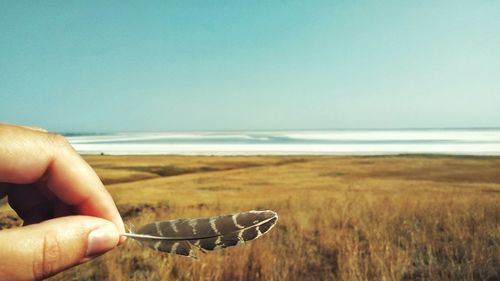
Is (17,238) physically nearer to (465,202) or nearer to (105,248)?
(105,248)

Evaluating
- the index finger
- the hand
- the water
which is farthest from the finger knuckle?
the water

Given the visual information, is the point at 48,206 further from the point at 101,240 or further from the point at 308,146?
the point at 308,146

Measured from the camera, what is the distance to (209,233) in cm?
136

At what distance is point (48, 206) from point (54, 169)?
11.8 inches

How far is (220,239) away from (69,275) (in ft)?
12.1

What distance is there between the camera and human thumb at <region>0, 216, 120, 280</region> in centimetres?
110

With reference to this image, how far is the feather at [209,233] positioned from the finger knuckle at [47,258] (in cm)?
21

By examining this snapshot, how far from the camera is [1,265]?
1065mm

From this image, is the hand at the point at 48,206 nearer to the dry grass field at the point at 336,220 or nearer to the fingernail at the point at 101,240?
the fingernail at the point at 101,240

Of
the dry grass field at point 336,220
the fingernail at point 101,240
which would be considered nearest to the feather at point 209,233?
the fingernail at point 101,240

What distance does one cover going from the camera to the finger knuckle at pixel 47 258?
117cm

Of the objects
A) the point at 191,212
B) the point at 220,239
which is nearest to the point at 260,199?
the point at 191,212

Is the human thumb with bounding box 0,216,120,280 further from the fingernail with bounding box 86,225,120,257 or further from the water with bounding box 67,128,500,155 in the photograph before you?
the water with bounding box 67,128,500,155

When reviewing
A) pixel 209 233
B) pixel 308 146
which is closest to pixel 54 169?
pixel 209 233
